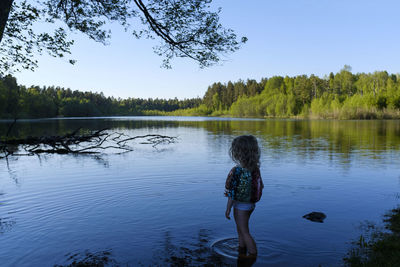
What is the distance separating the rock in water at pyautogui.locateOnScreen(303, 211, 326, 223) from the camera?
8.60 meters

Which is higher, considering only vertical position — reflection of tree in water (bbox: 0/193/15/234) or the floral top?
the floral top

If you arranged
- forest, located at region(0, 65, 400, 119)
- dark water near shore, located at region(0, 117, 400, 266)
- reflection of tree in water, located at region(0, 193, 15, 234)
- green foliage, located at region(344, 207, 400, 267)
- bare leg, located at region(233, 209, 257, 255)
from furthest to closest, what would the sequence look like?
1. forest, located at region(0, 65, 400, 119)
2. reflection of tree in water, located at region(0, 193, 15, 234)
3. dark water near shore, located at region(0, 117, 400, 266)
4. bare leg, located at region(233, 209, 257, 255)
5. green foliage, located at region(344, 207, 400, 267)

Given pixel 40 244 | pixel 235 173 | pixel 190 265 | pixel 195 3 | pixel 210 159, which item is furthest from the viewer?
pixel 210 159

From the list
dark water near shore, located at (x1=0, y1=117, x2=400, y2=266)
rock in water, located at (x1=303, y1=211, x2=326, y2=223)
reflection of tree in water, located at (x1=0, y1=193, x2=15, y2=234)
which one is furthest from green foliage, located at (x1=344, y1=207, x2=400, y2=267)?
reflection of tree in water, located at (x1=0, y1=193, x2=15, y2=234)

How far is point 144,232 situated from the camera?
25.5ft

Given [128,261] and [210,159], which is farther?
[210,159]

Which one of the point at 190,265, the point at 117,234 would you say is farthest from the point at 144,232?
the point at 190,265

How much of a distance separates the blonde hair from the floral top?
13 cm

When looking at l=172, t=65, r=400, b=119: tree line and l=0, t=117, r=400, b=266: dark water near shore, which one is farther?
l=172, t=65, r=400, b=119: tree line

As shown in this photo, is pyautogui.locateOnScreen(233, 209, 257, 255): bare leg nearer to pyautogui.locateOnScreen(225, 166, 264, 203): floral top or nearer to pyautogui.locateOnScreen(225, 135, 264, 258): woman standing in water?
pyautogui.locateOnScreen(225, 135, 264, 258): woman standing in water

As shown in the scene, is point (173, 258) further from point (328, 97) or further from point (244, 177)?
point (328, 97)

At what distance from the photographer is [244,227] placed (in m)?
5.89

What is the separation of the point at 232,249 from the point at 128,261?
223 cm

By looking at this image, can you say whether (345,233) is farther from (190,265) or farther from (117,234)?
(117,234)
